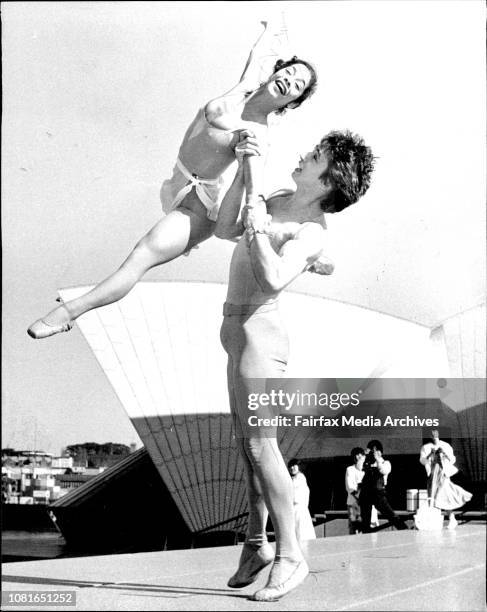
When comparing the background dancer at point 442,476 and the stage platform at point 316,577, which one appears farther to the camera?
the background dancer at point 442,476

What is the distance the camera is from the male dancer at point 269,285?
2.41 m

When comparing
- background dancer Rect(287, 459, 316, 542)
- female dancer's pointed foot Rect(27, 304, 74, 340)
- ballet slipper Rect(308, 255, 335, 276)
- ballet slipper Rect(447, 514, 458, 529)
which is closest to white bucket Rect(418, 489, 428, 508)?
ballet slipper Rect(447, 514, 458, 529)

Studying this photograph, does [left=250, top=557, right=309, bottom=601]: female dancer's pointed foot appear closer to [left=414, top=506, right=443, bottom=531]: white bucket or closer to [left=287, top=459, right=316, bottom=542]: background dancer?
[left=287, top=459, right=316, bottom=542]: background dancer

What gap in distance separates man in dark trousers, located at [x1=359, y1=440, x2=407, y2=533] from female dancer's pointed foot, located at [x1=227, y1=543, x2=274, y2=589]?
746 mm

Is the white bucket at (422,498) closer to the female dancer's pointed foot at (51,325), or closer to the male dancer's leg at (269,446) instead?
the male dancer's leg at (269,446)

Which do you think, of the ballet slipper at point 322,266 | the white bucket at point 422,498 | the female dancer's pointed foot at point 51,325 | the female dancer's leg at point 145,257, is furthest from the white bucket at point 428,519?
the female dancer's pointed foot at point 51,325

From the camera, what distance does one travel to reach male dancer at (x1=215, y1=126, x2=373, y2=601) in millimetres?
2414

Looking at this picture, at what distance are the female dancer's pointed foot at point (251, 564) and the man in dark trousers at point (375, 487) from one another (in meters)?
0.75

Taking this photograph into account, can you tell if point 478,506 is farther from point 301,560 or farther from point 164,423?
point 164,423

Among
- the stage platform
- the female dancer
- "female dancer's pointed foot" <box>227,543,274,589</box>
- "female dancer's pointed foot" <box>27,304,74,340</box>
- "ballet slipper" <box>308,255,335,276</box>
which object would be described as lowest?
the stage platform

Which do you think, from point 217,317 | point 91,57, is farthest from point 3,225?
point 217,317

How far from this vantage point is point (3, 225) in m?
2.93

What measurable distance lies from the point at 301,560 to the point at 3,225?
4.97ft

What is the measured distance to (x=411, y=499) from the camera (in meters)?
3.49
